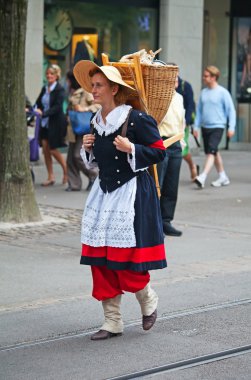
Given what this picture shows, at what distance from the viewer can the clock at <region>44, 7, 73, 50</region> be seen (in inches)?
754

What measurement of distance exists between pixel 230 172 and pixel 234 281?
9390 mm

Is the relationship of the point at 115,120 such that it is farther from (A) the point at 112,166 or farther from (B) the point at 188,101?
(B) the point at 188,101

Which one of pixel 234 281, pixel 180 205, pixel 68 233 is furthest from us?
pixel 180 205

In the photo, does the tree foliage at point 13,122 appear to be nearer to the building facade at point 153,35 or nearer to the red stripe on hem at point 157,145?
the red stripe on hem at point 157,145

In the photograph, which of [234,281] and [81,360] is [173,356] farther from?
[234,281]

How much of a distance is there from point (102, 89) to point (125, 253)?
3.50ft

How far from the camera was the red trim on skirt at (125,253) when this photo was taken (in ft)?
21.5

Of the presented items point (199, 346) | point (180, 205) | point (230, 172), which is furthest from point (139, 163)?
point (230, 172)

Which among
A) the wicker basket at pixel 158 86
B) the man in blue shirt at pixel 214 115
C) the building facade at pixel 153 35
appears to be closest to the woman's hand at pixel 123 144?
the wicker basket at pixel 158 86

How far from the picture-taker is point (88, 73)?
6766 mm

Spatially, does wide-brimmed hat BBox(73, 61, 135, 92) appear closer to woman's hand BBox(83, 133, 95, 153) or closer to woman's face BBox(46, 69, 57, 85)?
woman's hand BBox(83, 133, 95, 153)

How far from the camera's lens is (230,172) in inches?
709

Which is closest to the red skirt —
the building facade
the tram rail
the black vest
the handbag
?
the black vest

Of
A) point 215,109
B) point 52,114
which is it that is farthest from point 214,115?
point 52,114
